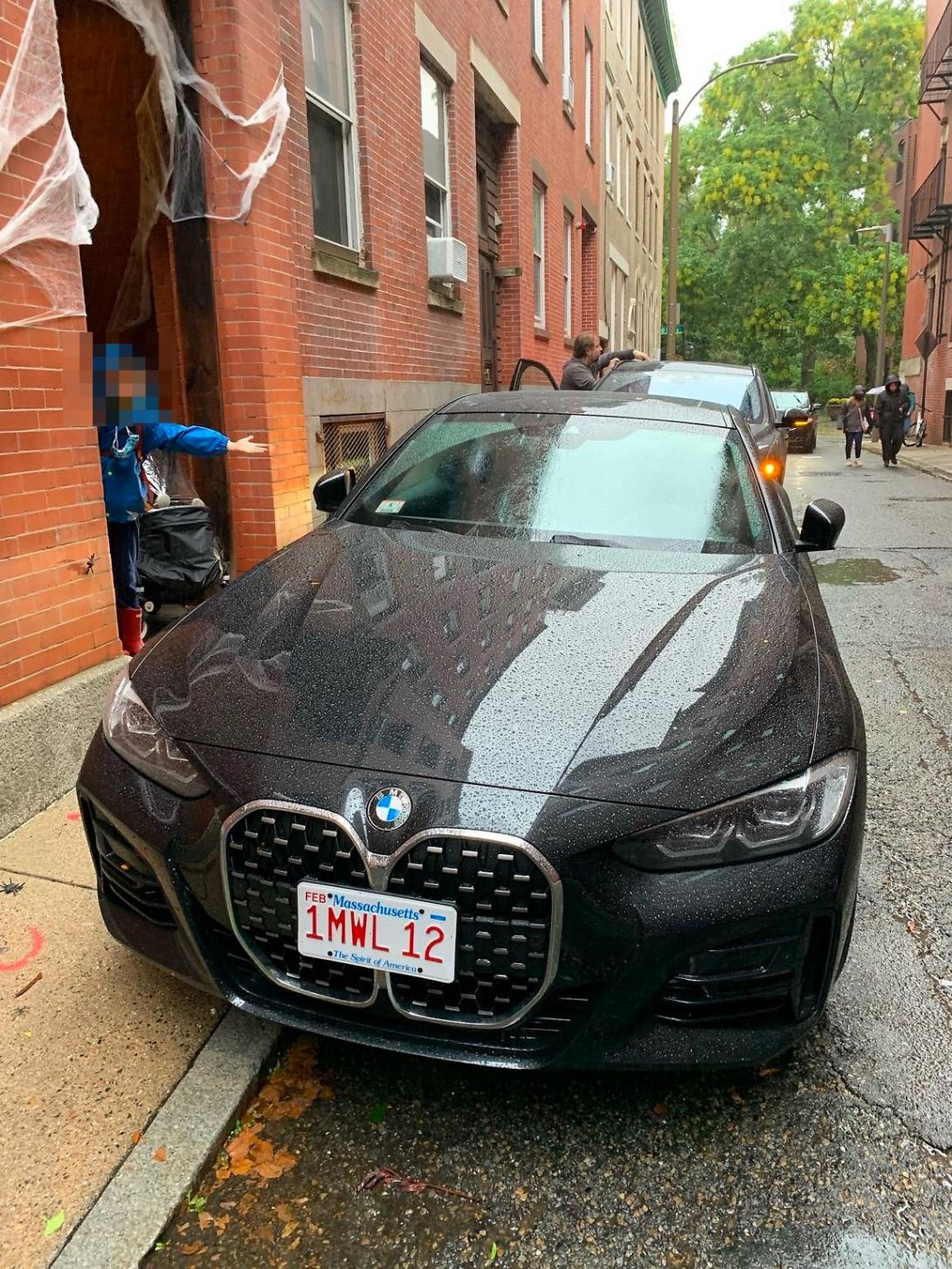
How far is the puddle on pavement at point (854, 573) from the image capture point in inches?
311

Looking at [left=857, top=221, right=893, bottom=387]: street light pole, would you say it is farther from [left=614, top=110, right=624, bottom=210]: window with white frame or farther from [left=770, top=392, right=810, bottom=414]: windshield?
[left=614, top=110, right=624, bottom=210]: window with white frame

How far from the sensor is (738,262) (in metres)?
47.8

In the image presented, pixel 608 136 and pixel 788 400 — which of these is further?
pixel 788 400

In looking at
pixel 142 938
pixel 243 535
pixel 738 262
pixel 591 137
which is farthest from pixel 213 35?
pixel 738 262

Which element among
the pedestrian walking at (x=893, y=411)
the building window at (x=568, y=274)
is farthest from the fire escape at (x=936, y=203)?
the building window at (x=568, y=274)

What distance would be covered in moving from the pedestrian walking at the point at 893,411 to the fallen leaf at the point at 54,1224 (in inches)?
807

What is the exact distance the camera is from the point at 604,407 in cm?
413

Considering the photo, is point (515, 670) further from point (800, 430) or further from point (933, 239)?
point (933, 239)

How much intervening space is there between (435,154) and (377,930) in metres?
9.93

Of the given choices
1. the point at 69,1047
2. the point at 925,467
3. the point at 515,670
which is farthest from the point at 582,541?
the point at 925,467

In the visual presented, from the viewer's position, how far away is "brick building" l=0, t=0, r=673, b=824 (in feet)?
12.4

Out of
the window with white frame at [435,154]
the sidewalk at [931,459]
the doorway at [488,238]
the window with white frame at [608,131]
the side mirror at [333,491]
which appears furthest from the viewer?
the window with white frame at [608,131]

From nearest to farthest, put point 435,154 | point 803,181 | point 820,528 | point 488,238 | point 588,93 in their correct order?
point 820,528
point 435,154
point 488,238
point 588,93
point 803,181

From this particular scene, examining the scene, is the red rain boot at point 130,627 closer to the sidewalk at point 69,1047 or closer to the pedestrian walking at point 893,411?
the sidewalk at point 69,1047
